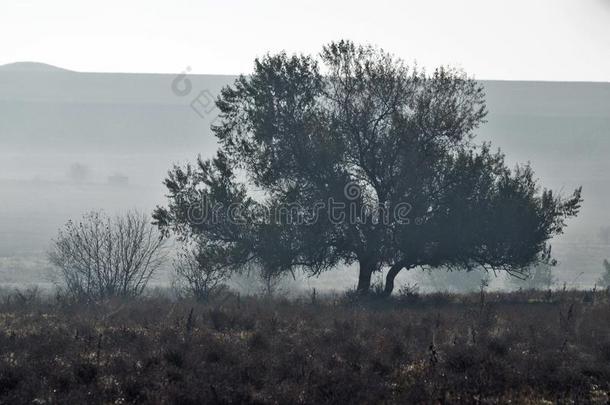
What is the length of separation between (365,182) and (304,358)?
17.1 m

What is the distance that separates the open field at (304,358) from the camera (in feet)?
36.2

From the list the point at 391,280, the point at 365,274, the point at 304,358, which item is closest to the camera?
the point at 304,358

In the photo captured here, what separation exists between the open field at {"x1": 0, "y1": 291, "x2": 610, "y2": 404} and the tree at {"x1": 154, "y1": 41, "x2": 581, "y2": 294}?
936cm

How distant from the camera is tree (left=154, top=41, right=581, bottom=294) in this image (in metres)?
28.6

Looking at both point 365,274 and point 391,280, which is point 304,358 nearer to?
point 391,280

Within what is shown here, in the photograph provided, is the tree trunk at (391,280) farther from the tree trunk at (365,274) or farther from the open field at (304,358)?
the open field at (304,358)

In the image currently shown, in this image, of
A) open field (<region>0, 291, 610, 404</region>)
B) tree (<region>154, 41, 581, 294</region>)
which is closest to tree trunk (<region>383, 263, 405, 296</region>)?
tree (<region>154, 41, 581, 294</region>)

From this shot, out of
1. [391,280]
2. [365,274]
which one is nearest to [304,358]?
[391,280]

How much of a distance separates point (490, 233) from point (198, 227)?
12.1m

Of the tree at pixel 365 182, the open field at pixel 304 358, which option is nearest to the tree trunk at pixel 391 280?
the tree at pixel 365 182

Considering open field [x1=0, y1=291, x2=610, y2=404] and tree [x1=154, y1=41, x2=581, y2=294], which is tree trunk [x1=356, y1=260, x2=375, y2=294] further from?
open field [x1=0, y1=291, x2=610, y2=404]

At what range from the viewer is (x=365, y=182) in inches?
1168

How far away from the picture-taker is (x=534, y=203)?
29.0 metres

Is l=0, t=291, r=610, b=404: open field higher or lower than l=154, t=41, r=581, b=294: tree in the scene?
lower
